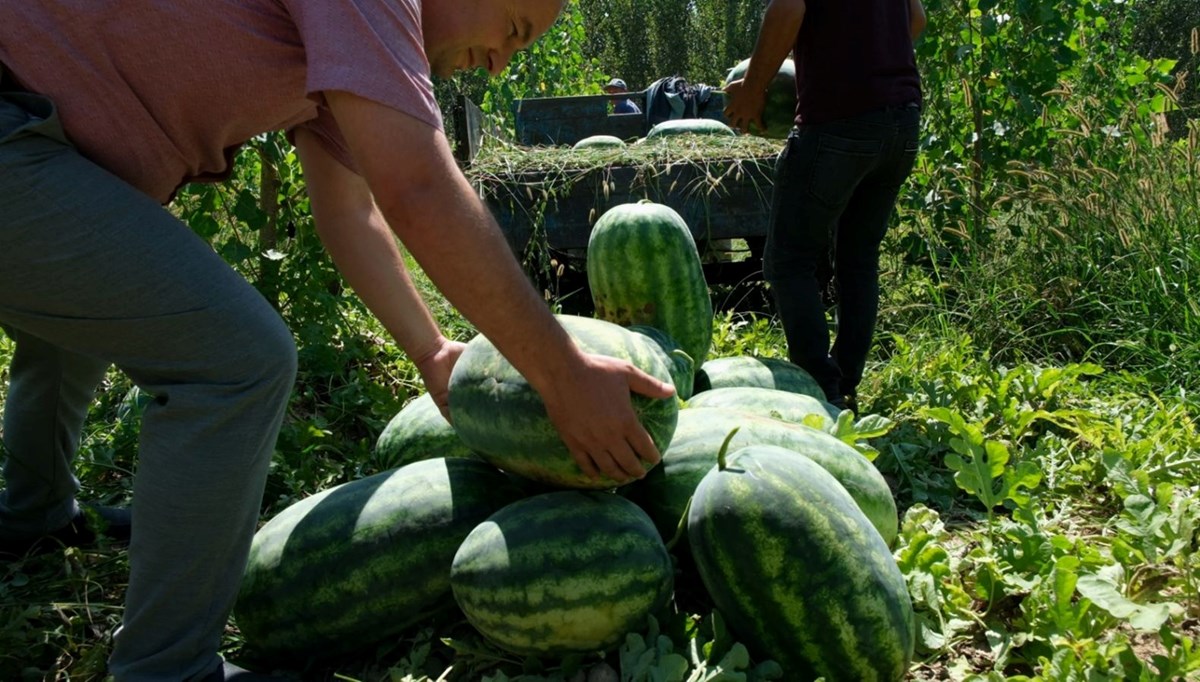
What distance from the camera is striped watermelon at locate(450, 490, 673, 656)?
5.74ft

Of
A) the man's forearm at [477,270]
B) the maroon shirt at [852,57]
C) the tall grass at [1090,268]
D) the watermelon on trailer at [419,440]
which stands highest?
the maroon shirt at [852,57]

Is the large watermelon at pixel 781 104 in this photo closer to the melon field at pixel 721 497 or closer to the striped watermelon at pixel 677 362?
the melon field at pixel 721 497

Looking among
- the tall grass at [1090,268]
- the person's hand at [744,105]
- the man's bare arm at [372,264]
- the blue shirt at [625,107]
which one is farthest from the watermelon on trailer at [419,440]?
the blue shirt at [625,107]

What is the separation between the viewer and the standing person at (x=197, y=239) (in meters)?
1.51

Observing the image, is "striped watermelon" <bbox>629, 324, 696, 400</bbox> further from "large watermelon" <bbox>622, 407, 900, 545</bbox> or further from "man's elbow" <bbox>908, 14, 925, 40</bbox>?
"man's elbow" <bbox>908, 14, 925, 40</bbox>

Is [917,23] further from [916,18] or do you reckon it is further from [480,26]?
[480,26]

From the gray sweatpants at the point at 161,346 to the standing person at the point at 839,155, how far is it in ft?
7.35

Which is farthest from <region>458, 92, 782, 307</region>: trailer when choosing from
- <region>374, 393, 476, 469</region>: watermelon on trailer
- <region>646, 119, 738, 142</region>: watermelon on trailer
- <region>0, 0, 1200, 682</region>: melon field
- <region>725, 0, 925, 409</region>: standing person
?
<region>374, 393, 476, 469</region>: watermelon on trailer

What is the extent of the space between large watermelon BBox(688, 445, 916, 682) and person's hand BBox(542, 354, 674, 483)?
0.67ft

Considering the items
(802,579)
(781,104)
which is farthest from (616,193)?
(802,579)

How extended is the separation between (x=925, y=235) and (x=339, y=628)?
453cm

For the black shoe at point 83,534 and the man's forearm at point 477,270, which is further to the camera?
the black shoe at point 83,534

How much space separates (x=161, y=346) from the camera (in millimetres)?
1670

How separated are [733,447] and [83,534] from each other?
189cm
